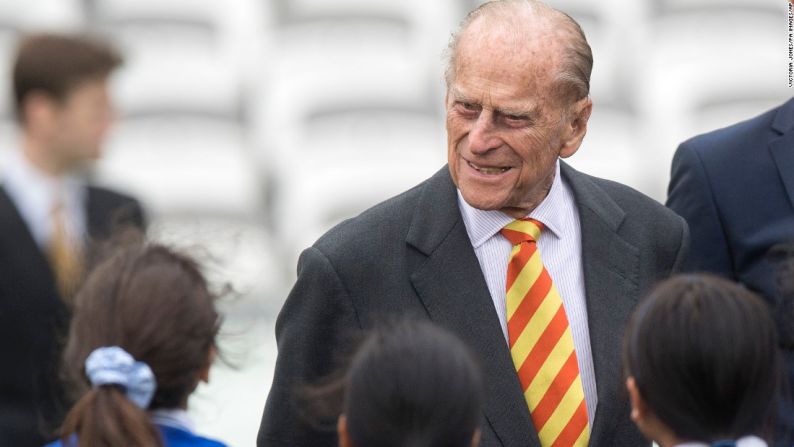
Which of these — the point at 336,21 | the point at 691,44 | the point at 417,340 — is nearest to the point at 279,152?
the point at 336,21

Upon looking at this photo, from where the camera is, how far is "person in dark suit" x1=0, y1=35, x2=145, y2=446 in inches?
146

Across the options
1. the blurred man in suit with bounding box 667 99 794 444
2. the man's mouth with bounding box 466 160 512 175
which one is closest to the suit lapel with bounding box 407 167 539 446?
the man's mouth with bounding box 466 160 512 175

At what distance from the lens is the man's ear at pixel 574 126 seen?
3332mm

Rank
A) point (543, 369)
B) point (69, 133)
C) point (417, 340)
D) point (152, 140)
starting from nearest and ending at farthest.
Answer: point (417, 340)
point (543, 369)
point (69, 133)
point (152, 140)

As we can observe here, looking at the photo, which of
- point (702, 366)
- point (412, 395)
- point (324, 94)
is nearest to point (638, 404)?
point (702, 366)

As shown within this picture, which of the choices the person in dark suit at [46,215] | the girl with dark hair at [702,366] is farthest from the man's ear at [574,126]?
the person in dark suit at [46,215]

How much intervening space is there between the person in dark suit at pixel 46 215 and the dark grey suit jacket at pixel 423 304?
547 mm

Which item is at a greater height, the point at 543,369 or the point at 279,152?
the point at 543,369

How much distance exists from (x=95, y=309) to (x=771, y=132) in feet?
4.64

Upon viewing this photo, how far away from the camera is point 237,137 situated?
26.6 ft

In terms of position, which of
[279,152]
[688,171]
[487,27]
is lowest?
[279,152]

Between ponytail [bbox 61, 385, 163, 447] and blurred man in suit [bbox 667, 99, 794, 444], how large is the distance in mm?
1231

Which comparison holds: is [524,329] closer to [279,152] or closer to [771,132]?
[771,132]

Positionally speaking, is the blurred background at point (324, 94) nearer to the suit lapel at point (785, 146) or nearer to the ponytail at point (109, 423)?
the suit lapel at point (785, 146)
